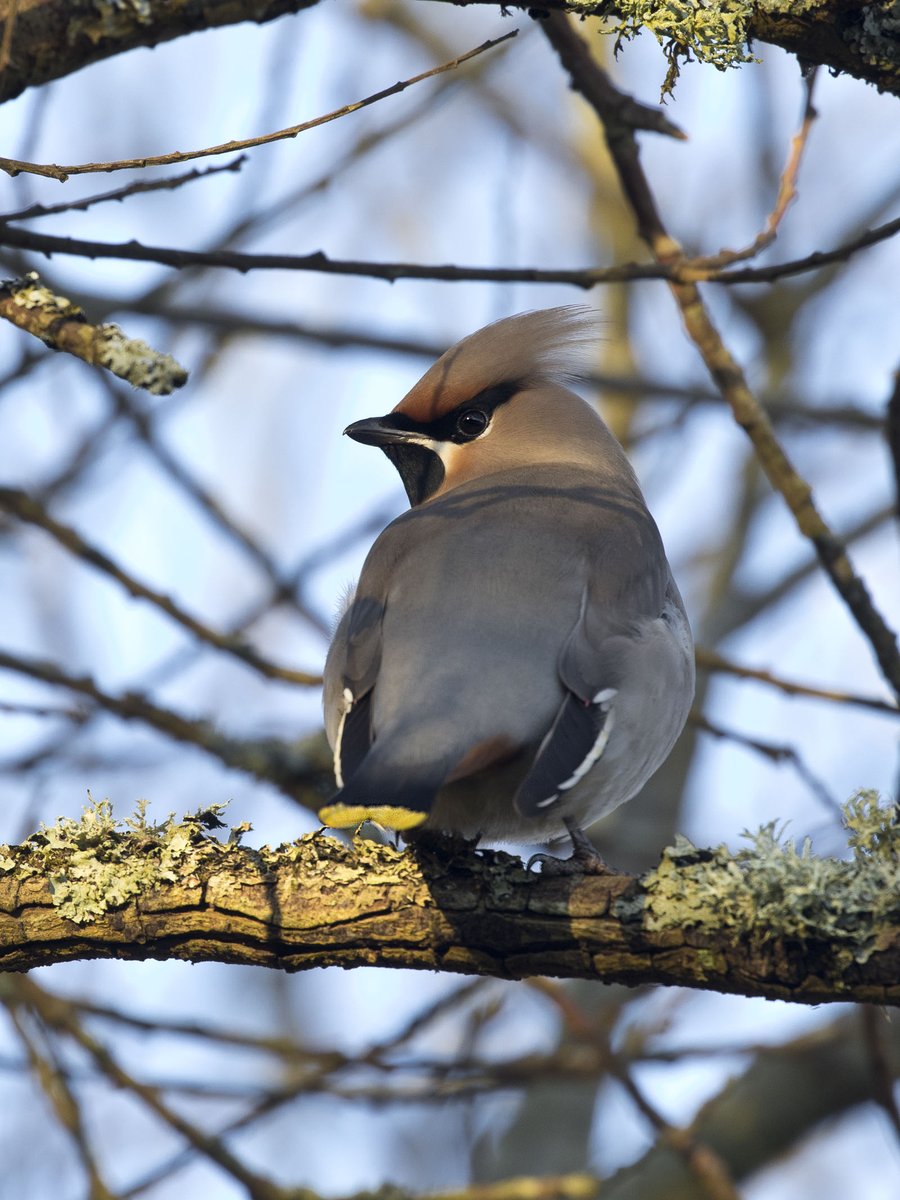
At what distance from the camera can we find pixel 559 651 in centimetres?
386

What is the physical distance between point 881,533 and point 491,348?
455 centimetres

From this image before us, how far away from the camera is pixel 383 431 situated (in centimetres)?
522

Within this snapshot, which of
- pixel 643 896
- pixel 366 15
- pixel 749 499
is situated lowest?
pixel 643 896

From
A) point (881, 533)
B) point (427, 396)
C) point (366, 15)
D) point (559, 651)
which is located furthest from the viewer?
point (366, 15)

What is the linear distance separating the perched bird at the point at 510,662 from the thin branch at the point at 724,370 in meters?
0.44

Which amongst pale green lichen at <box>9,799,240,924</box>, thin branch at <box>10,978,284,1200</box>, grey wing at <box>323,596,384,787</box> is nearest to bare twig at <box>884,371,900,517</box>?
grey wing at <box>323,596,384,787</box>

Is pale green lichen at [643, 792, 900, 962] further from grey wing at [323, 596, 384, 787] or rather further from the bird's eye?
the bird's eye

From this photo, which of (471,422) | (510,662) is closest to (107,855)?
(510,662)

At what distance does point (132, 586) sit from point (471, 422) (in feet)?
4.13

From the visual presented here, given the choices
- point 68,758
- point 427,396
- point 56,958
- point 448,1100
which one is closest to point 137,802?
point 56,958

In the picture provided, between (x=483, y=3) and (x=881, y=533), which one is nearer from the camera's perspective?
(x=483, y=3)

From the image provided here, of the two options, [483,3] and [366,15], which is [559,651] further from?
[366,15]

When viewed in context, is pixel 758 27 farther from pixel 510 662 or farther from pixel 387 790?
pixel 387 790

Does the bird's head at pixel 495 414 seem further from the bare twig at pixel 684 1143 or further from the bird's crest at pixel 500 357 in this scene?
the bare twig at pixel 684 1143
